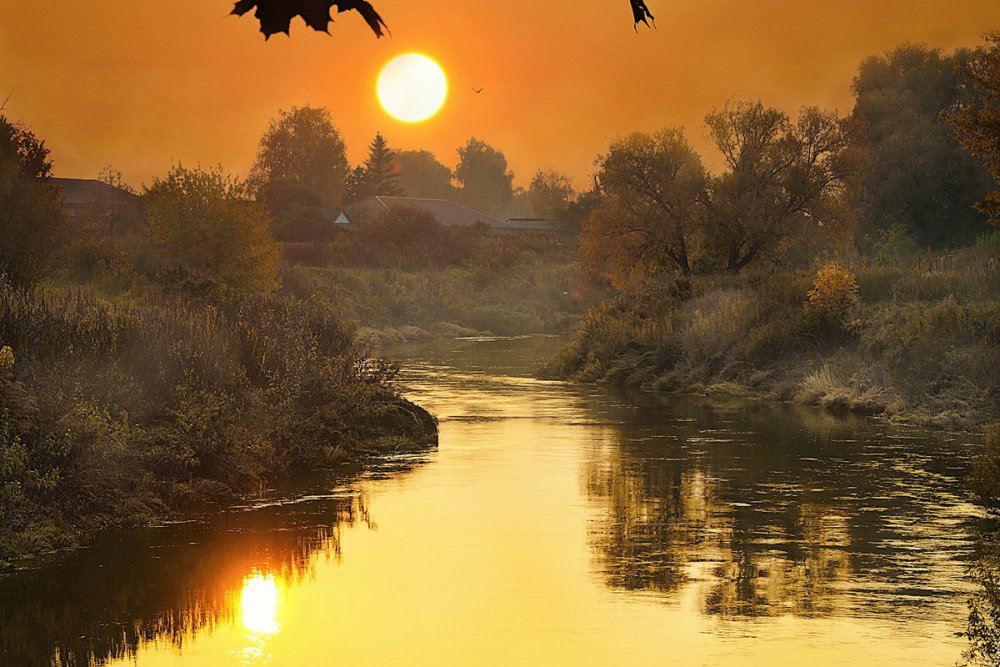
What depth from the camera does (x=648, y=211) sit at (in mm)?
45344

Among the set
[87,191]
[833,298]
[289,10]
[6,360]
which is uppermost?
[87,191]

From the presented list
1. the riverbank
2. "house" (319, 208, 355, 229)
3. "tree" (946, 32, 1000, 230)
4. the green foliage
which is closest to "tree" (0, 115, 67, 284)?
the riverbank

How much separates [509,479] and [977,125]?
8469 mm

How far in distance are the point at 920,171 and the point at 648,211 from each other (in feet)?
52.9

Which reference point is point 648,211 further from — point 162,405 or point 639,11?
point 639,11

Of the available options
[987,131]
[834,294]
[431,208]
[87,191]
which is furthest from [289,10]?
[431,208]

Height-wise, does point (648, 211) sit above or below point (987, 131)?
above

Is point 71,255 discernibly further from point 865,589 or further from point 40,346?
point 865,589

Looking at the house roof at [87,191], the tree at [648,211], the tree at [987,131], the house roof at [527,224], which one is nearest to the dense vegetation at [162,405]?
the tree at [987,131]

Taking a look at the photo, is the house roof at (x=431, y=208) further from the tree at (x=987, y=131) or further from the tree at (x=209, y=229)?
the tree at (x=987, y=131)

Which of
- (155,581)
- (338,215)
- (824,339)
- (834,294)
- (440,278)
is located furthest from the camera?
(338,215)

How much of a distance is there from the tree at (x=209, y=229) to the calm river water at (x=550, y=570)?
24.8 metres

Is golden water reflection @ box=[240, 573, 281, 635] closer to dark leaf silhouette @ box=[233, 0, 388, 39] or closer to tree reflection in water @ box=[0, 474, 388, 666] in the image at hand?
tree reflection in water @ box=[0, 474, 388, 666]

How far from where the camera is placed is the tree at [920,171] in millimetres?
55031
